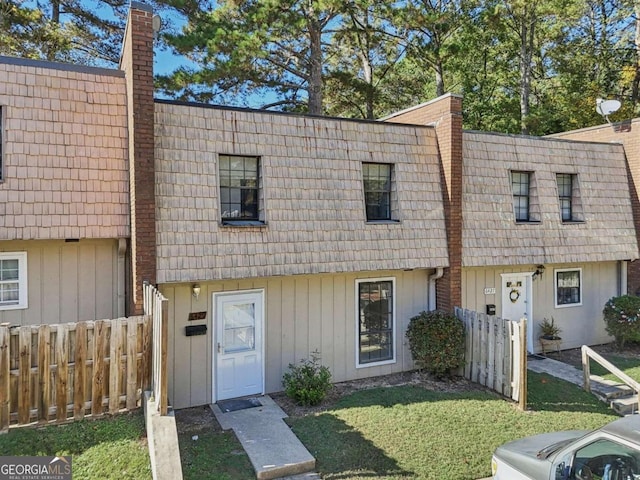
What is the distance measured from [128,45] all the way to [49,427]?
6.10 metres

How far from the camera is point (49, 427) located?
6.04m

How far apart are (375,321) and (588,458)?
6068 mm

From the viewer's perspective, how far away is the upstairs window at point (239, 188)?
27.8ft

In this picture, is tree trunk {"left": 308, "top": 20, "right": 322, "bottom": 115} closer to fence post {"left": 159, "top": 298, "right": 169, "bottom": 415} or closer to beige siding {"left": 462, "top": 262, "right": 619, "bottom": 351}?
beige siding {"left": 462, "top": 262, "right": 619, "bottom": 351}

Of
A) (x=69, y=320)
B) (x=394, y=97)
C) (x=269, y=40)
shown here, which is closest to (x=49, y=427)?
(x=69, y=320)

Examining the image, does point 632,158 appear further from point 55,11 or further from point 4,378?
point 55,11

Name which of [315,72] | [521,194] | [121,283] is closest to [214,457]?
[121,283]

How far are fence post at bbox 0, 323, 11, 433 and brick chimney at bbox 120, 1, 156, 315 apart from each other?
1823 millimetres

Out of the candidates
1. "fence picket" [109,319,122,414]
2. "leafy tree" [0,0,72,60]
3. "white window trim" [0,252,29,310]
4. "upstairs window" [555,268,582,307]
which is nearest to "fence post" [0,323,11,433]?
"fence picket" [109,319,122,414]

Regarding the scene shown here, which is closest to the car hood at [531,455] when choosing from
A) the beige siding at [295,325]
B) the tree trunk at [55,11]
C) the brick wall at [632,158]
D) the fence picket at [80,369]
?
the beige siding at [295,325]

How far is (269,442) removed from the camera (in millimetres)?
6562

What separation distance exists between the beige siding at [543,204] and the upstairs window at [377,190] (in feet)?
6.29

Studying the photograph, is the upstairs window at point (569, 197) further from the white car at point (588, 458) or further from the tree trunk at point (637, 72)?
the tree trunk at point (637, 72)

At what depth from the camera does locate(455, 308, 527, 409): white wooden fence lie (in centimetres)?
804
